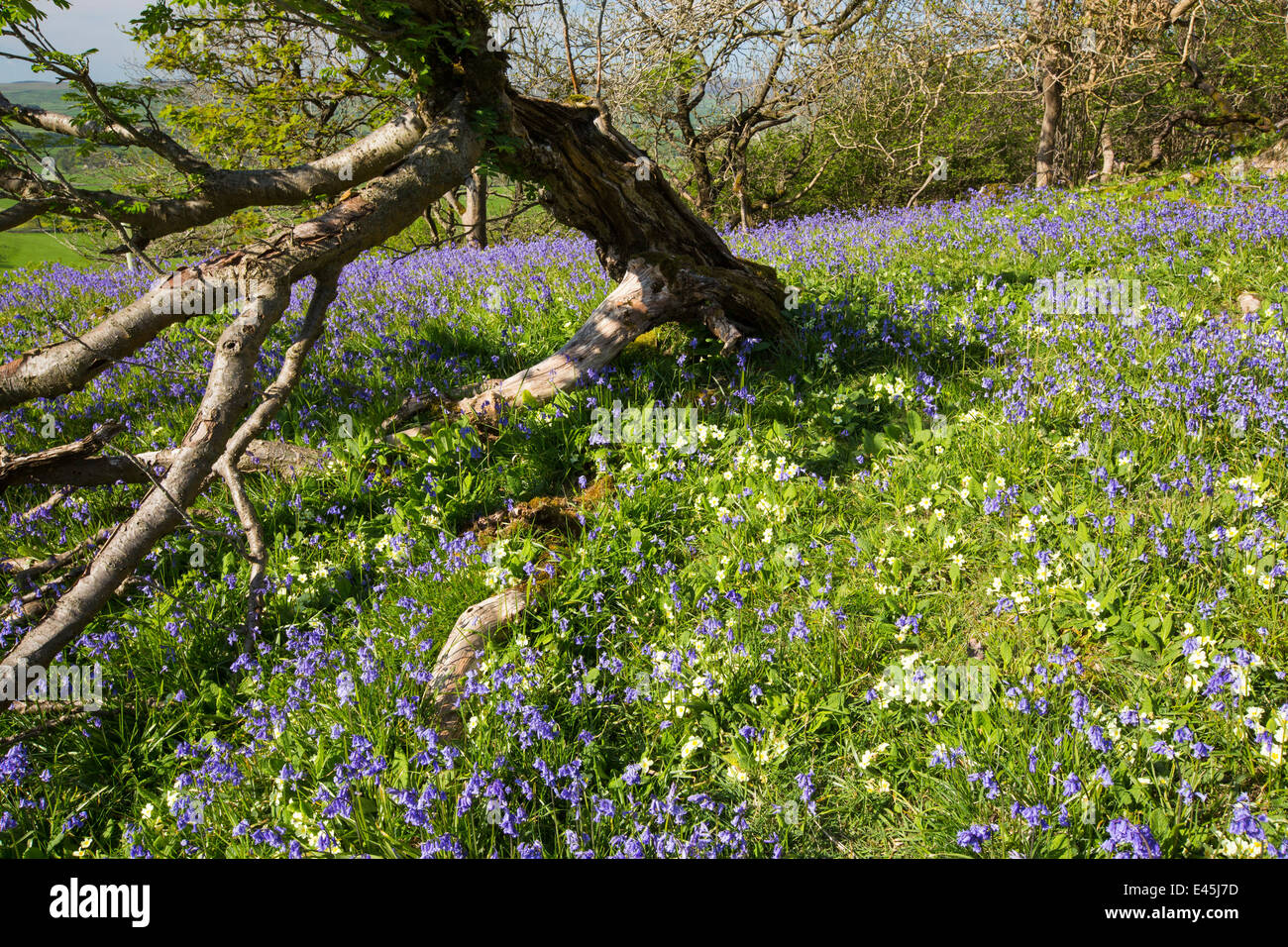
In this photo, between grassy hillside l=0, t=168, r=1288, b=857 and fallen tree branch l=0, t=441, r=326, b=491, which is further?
fallen tree branch l=0, t=441, r=326, b=491

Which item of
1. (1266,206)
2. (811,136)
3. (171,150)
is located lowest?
(171,150)

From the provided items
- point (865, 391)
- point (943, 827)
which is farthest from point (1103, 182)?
point (943, 827)

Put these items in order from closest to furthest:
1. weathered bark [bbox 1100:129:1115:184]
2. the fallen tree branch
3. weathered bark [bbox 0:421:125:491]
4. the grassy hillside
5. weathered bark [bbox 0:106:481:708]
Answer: the grassy hillside < weathered bark [bbox 0:106:481:708] < weathered bark [bbox 0:421:125:491] < the fallen tree branch < weathered bark [bbox 1100:129:1115:184]

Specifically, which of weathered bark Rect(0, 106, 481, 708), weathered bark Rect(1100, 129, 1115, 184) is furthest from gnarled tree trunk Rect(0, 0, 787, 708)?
weathered bark Rect(1100, 129, 1115, 184)

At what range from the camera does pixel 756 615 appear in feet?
11.5

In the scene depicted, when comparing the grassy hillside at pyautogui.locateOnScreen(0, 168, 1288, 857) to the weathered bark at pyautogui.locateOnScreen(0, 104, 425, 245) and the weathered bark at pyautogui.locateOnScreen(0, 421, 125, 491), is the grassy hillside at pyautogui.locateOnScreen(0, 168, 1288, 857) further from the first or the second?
the weathered bark at pyautogui.locateOnScreen(0, 104, 425, 245)

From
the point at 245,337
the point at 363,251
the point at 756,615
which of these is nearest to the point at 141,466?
the point at 245,337

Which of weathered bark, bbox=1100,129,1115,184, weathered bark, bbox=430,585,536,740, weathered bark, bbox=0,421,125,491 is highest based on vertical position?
weathered bark, bbox=1100,129,1115,184

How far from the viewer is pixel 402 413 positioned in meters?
5.64

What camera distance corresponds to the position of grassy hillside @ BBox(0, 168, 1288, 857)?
2588 millimetres

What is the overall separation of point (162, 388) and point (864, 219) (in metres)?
10.2

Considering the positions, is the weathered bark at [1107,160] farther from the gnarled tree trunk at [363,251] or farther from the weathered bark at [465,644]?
the weathered bark at [465,644]

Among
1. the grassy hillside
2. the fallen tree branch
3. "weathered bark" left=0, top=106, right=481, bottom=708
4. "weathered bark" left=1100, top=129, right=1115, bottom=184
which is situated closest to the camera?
the grassy hillside
